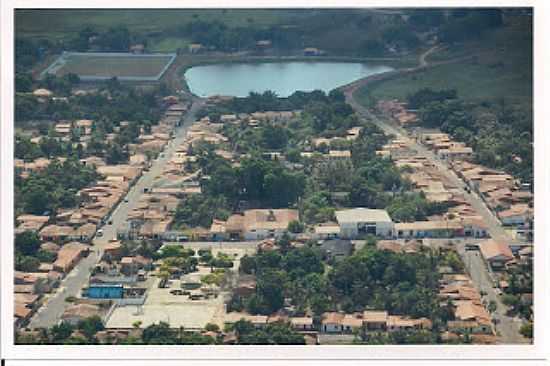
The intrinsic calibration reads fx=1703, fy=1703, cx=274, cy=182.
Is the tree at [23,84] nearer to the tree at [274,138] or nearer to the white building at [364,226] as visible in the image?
the tree at [274,138]

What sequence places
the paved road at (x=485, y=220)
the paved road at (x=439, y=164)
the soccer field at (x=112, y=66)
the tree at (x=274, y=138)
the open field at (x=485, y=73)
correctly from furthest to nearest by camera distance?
the soccer field at (x=112, y=66) < the open field at (x=485, y=73) < the tree at (x=274, y=138) < the paved road at (x=439, y=164) < the paved road at (x=485, y=220)

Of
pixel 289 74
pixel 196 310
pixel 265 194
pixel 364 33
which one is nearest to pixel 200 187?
pixel 265 194

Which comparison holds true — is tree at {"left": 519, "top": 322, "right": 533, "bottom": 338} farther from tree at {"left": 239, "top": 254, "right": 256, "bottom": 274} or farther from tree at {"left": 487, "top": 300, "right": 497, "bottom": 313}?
tree at {"left": 239, "top": 254, "right": 256, "bottom": 274}

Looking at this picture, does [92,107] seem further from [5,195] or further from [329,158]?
[5,195]
